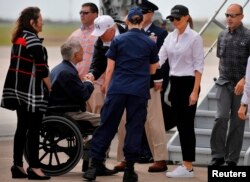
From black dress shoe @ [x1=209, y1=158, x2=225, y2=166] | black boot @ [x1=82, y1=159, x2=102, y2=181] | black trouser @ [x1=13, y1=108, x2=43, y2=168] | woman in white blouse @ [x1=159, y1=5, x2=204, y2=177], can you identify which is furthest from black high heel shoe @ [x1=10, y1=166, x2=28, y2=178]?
black dress shoe @ [x1=209, y1=158, x2=225, y2=166]

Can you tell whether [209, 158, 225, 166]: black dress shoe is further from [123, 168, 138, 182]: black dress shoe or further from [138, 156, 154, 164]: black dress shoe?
[123, 168, 138, 182]: black dress shoe

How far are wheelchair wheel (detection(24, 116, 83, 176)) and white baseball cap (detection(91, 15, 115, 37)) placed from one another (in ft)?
2.93

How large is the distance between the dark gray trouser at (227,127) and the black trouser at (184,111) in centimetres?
49

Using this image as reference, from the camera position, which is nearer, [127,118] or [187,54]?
[127,118]

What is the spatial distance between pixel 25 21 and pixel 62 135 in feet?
3.57

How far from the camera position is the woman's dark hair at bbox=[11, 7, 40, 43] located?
11000mm

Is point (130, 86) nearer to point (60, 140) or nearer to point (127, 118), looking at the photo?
point (127, 118)

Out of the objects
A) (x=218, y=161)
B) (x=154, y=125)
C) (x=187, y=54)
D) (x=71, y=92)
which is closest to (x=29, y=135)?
(x=71, y=92)

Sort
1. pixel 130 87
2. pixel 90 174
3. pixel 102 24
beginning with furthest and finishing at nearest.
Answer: pixel 102 24 → pixel 90 174 → pixel 130 87

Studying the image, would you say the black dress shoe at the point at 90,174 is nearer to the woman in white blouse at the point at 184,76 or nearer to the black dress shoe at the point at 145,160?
the woman in white blouse at the point at 184,76

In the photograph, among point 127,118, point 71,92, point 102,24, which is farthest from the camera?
point 102,24

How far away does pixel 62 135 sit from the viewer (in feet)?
36.9

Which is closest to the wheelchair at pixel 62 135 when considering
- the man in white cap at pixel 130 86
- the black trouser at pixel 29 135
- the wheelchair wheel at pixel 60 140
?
the wheelchair wheel at pixel 60 140

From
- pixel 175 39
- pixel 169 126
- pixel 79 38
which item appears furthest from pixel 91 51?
pixel 169 126
